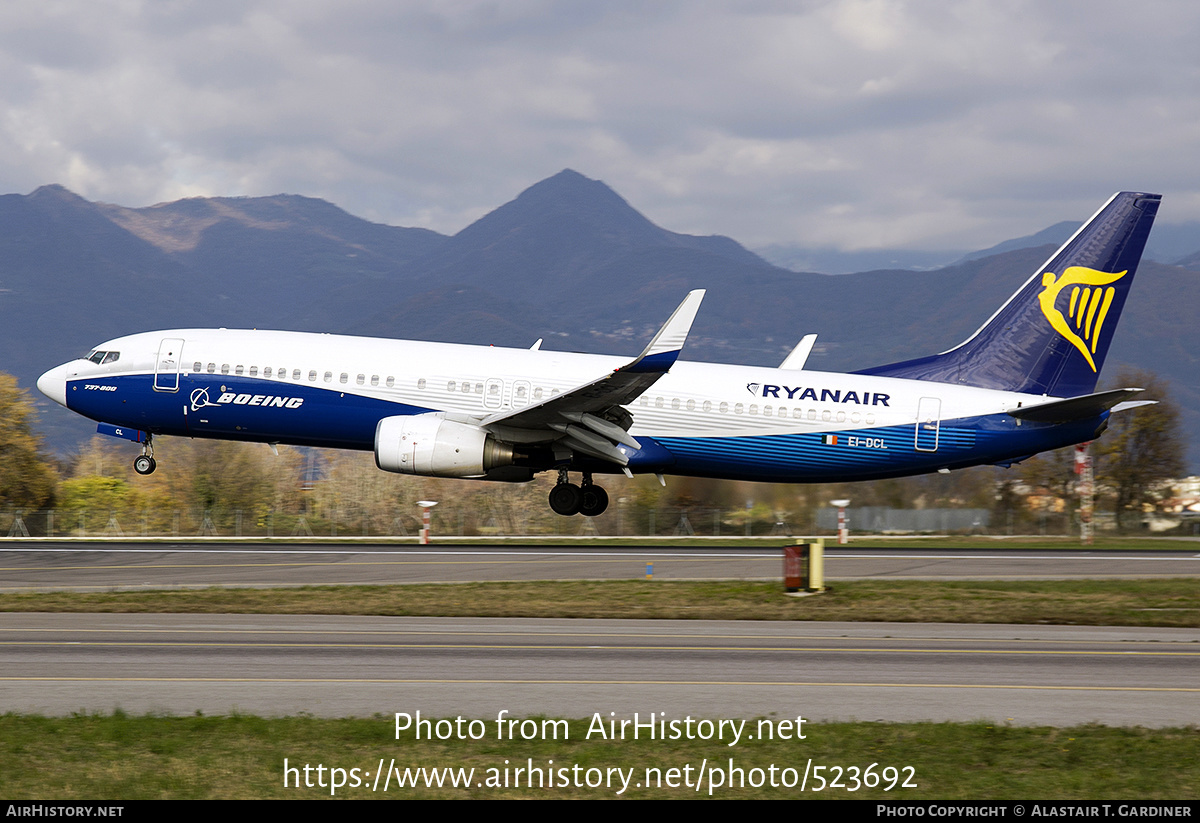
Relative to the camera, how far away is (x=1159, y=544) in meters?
44.4

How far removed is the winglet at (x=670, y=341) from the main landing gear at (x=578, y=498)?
6.06 meters

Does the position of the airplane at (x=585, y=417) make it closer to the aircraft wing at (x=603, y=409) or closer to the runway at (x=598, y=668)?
the aircraft wing at (x=603, y=409)

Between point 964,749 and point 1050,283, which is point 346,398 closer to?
point 1050,283

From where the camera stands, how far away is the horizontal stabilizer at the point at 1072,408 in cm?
2908

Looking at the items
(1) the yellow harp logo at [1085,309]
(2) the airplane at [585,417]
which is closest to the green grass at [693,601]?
(2) the airplane at [585,417]

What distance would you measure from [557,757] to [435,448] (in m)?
19.2

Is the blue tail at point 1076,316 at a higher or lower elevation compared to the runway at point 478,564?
higher

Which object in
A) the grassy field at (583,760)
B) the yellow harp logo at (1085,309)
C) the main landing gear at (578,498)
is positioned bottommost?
the grassy field at (583,760)

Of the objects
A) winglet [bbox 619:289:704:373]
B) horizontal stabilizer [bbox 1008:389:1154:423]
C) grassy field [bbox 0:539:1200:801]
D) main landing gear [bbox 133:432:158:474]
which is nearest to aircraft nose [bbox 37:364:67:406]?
main landing gear [bbox 133:432:158:474]

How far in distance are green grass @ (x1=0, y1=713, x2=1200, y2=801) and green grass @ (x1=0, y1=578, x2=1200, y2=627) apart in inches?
401

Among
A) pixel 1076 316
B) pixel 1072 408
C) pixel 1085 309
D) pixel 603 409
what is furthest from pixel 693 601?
pixel 1085 309

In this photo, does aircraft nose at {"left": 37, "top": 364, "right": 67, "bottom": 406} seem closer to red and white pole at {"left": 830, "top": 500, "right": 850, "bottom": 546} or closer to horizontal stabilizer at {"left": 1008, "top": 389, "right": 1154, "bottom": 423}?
red and white pole at {"left": 830, "top": 500, "right": 850, "bottom": 546}

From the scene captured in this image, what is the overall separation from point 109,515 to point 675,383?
35820 mm

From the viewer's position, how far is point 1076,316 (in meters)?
32.8
